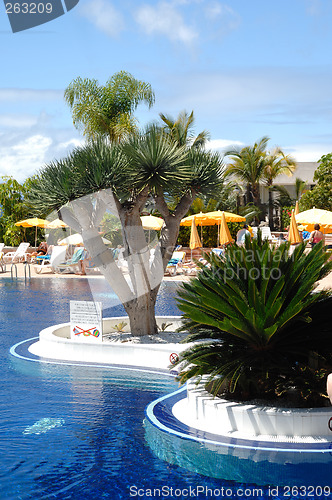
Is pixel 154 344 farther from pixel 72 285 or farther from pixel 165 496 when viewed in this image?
pixel 72 285

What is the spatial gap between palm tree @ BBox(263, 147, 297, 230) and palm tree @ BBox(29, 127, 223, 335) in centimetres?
2923

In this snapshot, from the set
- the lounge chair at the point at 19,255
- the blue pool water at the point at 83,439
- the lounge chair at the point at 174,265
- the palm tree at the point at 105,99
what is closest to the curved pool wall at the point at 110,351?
the blue pool water at the point at 83,439

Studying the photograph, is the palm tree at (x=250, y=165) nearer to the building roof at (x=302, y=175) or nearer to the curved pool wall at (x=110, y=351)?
the building roof at (x=302, y=175)

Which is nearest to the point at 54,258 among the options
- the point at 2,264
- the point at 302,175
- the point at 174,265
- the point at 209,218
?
the point at 2,264

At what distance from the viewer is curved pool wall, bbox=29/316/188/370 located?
9.08 meters

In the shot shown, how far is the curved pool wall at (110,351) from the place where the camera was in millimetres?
9078

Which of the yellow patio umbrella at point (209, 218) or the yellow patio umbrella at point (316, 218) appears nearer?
the yellow patio umbrella at point (316, 218)

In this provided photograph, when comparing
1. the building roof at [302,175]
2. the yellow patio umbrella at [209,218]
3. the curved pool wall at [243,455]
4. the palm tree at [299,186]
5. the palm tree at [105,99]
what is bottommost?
the curved pool wall at [243,455]

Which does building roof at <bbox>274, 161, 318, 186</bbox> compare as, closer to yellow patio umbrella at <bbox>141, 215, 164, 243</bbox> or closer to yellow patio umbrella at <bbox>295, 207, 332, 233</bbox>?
yellow patio umbrella at <bbox>141, 215, 164, 243</bbox>

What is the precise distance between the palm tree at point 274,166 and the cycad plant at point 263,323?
3285 cm

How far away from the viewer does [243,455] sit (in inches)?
223

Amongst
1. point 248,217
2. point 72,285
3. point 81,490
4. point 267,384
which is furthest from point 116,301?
point 248,217

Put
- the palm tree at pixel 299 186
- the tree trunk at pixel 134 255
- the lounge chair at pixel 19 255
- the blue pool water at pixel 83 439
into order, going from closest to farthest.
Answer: the blue pool water at pixel 83 439 < the tree trunk at pixel 134 255 < the lounge chair at pixel 19 255 < the palm tree at pixel 299 186

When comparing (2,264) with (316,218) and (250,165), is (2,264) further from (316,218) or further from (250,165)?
(250,165)
